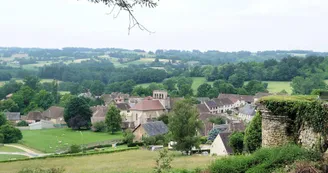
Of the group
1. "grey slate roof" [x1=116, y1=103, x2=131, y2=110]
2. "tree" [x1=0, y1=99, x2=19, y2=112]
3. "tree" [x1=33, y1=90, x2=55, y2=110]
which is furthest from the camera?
"tree" [x1=33, y1=90, x2=55, y2=110]

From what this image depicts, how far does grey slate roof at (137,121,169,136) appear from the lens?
173 ft

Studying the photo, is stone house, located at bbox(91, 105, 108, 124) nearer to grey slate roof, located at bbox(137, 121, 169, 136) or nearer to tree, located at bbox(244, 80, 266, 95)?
grey slate roof, located at bbox(137, 121, 169, 136)

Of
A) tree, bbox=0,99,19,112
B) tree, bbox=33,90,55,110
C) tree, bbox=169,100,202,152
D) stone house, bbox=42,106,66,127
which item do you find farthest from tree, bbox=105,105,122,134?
tree, bbox=33,90,55,110

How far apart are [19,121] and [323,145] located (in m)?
73.1

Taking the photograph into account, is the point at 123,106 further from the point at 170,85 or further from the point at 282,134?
the point at 282,134

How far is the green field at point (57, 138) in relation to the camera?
52.3 metres

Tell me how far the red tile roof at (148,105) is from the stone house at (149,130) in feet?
64.5

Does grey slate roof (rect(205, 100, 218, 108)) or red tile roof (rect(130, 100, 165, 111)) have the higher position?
red tile roof (rect(130, 100, 165, 111))

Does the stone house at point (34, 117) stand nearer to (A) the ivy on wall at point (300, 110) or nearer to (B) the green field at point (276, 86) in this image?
(B) the green field at point (276, 86)

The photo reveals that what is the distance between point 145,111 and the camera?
74.9 metres

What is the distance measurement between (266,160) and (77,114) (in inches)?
2280

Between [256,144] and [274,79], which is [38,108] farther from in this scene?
[256,144]

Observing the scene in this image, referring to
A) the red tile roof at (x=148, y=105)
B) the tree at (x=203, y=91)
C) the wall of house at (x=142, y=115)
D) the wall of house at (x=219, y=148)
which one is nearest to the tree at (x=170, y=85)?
the tree at (x=203, y=91)

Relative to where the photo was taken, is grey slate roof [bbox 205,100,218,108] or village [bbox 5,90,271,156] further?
grey slate roof [bbox 205,100,218,108]
